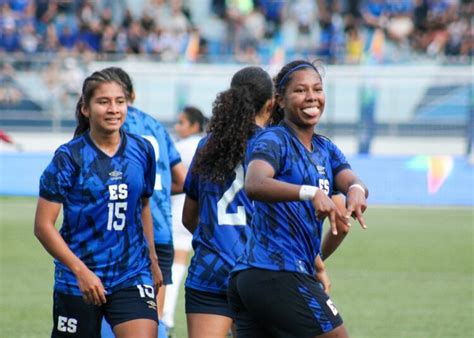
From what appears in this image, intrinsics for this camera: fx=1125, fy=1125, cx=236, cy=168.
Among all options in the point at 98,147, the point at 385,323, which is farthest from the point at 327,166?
the point at 385,323

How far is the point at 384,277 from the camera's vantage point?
537 inches

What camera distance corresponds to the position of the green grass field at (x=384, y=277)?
10.5 m

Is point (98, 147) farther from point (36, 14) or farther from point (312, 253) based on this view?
point (36, 14)

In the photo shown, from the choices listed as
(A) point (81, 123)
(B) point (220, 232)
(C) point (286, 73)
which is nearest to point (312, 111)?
(C) point (286, 73)

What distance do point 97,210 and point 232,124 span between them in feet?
3.24

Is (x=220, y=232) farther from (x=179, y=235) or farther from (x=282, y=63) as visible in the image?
(x=282, y=63)

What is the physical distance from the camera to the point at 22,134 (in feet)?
79.8

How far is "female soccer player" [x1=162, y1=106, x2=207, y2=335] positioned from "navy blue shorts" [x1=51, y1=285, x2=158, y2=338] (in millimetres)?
3773

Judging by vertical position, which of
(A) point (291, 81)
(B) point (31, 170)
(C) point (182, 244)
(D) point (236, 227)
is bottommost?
(B) point (31, 170)

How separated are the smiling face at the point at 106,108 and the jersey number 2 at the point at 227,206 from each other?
74cm

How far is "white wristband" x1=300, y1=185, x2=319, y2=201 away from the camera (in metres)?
5.05

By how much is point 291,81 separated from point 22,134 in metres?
19.3

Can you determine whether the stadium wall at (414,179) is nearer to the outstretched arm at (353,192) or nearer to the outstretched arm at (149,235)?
the outstretched arm at (149,235)

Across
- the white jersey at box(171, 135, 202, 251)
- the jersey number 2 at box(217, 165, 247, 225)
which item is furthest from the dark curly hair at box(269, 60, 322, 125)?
the white jersey at box(171, 135, 202, 251)
